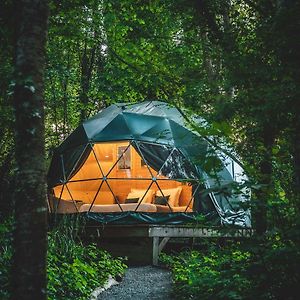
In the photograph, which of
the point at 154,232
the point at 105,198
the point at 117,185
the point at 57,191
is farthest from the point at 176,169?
the point at 117,185

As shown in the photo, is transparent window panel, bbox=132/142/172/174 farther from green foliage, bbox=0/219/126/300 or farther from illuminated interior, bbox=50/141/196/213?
green foliage, bbox=0/219/126/300

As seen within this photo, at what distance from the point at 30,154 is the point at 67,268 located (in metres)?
3.33

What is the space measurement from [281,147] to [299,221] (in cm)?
130

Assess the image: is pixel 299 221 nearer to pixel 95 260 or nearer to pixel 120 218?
pixel 95 260

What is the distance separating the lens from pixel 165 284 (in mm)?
6883

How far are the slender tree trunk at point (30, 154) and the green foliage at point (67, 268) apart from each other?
1124mm

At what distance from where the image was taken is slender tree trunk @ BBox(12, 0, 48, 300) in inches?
122

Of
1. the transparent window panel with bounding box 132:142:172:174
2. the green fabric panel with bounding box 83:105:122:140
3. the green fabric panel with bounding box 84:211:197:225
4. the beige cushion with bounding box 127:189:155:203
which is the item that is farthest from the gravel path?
the green fabric panel with bounding box 83:105:122:140

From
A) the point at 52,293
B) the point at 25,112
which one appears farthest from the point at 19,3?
the point at 52,293

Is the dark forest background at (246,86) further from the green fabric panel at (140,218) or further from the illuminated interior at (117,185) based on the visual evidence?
the illuminated interior at (117,185)

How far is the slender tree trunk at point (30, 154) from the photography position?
122 inches

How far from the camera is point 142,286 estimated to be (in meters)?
6.79

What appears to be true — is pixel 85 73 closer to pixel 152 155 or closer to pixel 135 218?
pixel 152 155

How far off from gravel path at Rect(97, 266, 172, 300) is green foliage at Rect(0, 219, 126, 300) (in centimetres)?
21
